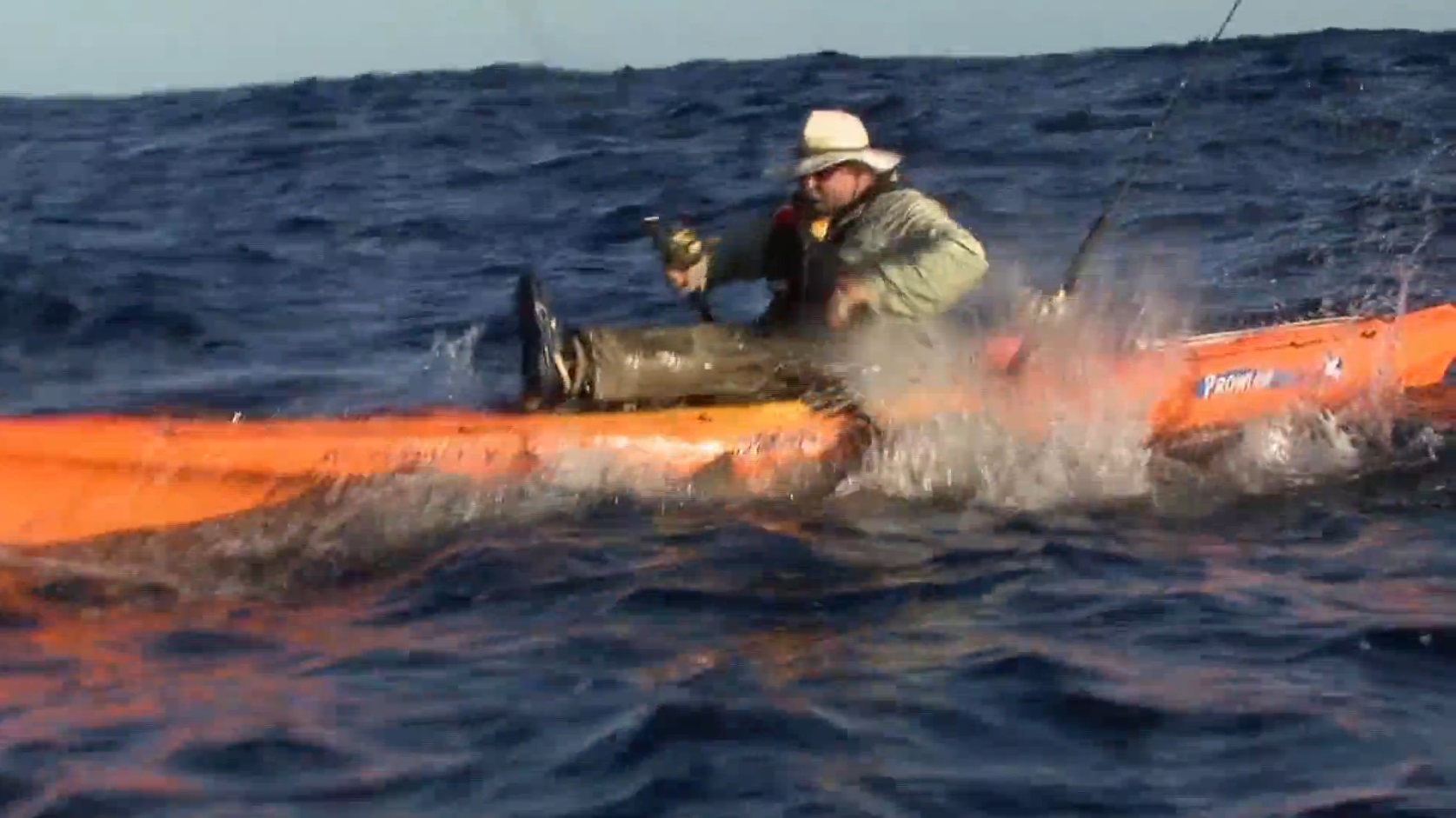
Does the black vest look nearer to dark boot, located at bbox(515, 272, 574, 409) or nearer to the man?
the man

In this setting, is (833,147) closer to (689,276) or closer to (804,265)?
(804,265)

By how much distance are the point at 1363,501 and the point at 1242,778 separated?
9.38 ft

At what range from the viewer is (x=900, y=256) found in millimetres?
7406

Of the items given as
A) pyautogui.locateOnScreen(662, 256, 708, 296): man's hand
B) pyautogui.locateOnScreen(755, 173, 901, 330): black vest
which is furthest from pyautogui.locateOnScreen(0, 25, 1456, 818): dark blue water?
pyautogui.locateOnScreen(662, 256, 708, 296): man's hand

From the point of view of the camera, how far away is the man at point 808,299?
7398 mm

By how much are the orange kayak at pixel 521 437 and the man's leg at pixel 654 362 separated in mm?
194

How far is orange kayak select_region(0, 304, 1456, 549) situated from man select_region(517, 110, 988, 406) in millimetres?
228

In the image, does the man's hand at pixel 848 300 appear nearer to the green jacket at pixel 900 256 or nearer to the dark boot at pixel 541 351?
the green jacket at pixel 900 256

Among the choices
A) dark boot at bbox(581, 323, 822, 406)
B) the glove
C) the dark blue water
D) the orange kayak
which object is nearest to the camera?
the dark blue water

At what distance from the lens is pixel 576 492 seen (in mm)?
7191

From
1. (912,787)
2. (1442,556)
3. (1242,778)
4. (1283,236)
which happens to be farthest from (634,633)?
(1283,236)

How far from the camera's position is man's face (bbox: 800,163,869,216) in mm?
7543

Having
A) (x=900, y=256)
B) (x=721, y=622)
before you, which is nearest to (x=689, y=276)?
(x=900, y=256)

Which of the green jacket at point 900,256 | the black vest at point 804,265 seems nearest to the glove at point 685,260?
the black vest at point 804,265
